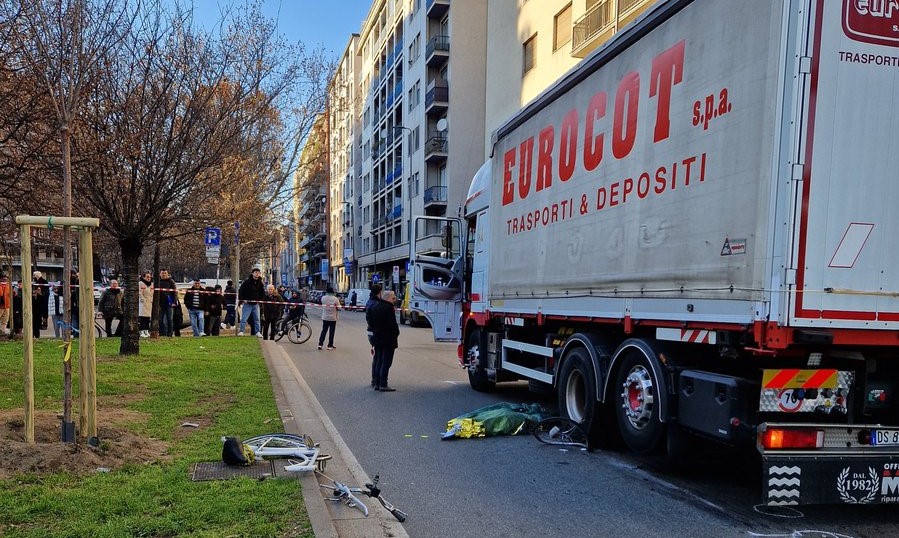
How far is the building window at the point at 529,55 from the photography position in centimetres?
2753

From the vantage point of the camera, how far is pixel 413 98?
48344 millimetres

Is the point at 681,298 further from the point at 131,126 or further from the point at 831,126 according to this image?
the point at 131,126

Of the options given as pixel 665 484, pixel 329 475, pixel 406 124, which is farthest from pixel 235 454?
pixel 406 124

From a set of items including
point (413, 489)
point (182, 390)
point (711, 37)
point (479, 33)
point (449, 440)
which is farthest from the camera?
point (479, 33)

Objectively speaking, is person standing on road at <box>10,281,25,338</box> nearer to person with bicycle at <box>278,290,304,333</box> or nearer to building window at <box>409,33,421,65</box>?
person with bicycle at <box>278,290,304,333</box>

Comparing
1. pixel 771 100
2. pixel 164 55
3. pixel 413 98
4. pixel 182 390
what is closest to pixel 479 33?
pixel 413 98

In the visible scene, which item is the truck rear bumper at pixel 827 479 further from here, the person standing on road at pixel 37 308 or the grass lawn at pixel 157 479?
the person standing on road at pixel 37 308

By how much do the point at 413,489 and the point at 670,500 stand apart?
1.95 metres

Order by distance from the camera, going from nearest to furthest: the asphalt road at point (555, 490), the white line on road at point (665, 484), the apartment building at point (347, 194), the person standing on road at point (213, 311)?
the asphalt road at point (555, 490) < the white line on road at point (665, 484) < the person standing on road at point (213, 311) < the apartment building at point (347, 194)

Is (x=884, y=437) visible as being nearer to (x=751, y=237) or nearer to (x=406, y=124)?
(x=751, y=237)

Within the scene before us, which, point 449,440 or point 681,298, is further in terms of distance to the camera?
point 449,440

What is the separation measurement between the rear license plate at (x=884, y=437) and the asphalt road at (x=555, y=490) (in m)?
0.57

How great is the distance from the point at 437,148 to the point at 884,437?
3955cm

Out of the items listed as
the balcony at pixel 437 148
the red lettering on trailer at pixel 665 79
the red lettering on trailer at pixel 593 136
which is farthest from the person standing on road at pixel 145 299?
the balcony at pixel 437 148
